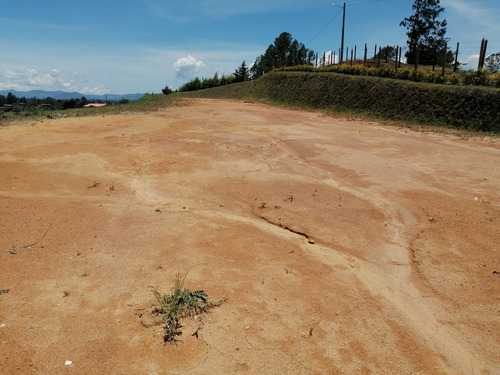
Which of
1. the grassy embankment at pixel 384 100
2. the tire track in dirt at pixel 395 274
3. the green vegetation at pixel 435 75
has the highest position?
the green vegetation at pixel 435 75

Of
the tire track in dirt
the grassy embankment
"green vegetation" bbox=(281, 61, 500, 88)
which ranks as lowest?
the tire track in dirt

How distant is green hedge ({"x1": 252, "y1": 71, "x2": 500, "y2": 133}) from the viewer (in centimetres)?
1638

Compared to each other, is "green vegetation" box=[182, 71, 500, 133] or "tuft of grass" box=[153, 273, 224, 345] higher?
"green vegetation" box=[182, 71, 500, 133]

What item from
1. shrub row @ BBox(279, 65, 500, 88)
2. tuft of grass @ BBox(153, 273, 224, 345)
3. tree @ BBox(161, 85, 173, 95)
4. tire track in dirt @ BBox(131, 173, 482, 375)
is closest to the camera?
tuft of grass @ BBox(153, 273, 224, 345)

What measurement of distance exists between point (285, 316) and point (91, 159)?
26.6ft

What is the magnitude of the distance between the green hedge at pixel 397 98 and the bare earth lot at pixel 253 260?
294 inches

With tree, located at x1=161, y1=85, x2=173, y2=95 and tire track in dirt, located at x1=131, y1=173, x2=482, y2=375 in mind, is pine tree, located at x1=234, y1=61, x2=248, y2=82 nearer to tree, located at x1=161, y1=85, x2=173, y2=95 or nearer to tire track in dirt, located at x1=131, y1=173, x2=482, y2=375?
tree, located at x1=161, y1=85, x2=173, y2=95

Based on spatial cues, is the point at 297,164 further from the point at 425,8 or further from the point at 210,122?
the point at 425,8

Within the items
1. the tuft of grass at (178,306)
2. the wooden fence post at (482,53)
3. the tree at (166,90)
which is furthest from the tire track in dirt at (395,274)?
the tree at (166,90)

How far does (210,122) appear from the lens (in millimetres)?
16438

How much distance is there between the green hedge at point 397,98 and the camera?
16384mm

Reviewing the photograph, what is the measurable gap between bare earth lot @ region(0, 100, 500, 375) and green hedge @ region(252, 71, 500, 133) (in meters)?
7.46

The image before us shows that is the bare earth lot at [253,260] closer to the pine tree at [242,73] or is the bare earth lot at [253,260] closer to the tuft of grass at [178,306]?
the tuft of grass at [178,306]

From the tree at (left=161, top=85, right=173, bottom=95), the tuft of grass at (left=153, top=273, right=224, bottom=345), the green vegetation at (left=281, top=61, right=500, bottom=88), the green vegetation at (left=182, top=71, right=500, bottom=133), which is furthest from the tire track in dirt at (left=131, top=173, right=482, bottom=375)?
the tree at (left=161, top=85, right=173, bottom=95)
